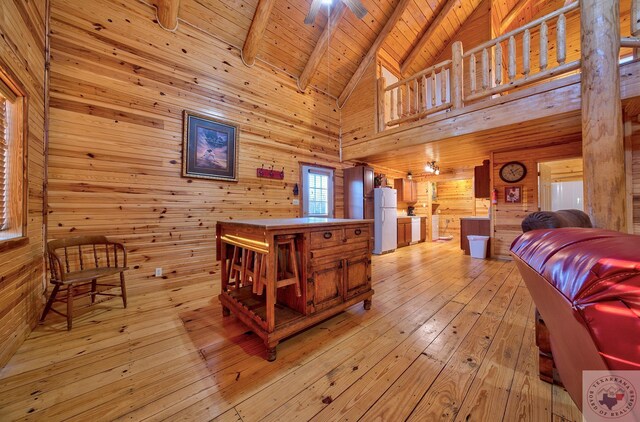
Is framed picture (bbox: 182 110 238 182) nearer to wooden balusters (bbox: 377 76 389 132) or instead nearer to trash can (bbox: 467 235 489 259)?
wooden balusters (bbox: 377 76 389 132)

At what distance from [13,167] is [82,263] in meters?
Answer: 1.11

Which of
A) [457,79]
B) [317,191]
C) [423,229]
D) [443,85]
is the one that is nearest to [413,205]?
[423,229]

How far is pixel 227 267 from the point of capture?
7.67 feet

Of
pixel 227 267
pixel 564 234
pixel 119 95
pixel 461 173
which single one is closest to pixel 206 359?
pixel 227 267

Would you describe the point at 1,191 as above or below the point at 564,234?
above

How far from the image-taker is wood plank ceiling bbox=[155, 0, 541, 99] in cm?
342

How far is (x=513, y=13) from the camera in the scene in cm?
540

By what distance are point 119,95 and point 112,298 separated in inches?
92.5

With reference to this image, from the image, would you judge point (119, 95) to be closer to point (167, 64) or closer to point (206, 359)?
point (167, 64)

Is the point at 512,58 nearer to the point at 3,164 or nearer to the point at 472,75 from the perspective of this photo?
the point at 472,75

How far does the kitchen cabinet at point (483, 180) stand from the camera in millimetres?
5004

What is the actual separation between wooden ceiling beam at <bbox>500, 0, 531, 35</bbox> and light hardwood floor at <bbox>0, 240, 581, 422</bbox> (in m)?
6.69

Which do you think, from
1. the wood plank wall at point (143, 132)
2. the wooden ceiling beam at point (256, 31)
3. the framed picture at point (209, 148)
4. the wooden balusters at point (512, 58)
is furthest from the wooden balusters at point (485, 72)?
the framed picture at point (209, 148)

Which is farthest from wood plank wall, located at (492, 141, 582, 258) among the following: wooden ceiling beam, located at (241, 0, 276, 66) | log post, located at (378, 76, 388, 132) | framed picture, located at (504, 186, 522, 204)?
wooden ceiling beam, located at (241, 0, 276, 66)
